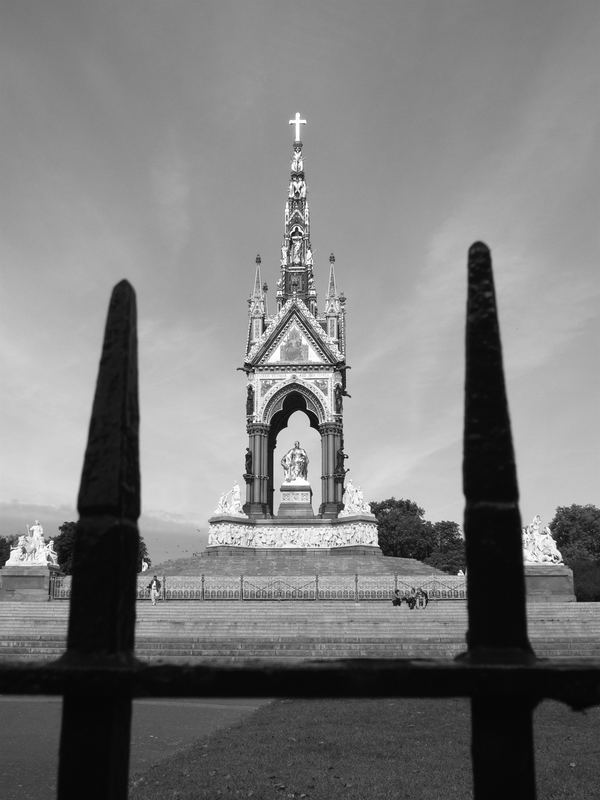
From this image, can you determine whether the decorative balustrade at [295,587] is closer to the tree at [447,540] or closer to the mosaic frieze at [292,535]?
the mosaic frieze at [292,535]

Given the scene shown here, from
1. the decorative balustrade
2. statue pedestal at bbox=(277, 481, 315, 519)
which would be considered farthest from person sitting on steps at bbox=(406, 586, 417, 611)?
statue pedestal at bbox=(277, 481, 315, 519)

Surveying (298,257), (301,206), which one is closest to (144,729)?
(298,257)

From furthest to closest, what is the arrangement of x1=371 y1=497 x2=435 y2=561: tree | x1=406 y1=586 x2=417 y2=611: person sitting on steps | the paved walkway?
x1=371 y1=497 x2=435 y2=561: tree → x1=406 y1=586 x2=417 y2=611: person sitting on steps → the paved walkway

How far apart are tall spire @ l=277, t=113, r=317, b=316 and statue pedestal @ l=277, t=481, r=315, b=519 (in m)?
12.4

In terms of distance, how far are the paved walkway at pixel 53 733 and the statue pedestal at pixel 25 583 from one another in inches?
589

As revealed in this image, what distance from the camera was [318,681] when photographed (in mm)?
1808

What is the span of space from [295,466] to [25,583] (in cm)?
1731

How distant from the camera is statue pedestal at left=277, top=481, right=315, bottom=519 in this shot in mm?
39281

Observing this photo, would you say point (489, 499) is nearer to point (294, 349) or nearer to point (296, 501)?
point (296, 501)

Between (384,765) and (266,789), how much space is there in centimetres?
136

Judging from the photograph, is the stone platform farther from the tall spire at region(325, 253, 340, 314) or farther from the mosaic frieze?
the tall spire at region(325, 253, 340, 314)

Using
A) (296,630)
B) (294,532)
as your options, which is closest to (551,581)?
(296,630)

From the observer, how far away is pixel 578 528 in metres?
79.4

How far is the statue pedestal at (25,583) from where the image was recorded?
27141 millimetres
